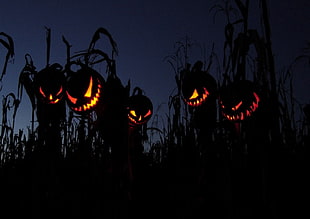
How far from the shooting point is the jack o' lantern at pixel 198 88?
9.63ft

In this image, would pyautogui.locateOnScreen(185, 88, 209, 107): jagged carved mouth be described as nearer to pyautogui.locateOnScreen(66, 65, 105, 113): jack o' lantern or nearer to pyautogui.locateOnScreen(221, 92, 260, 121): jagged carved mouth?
pyautogui.locateOnScreen(221, 92, 260, 121): jagged carved mouth

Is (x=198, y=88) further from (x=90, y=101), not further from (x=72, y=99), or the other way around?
(x=72, y=99)

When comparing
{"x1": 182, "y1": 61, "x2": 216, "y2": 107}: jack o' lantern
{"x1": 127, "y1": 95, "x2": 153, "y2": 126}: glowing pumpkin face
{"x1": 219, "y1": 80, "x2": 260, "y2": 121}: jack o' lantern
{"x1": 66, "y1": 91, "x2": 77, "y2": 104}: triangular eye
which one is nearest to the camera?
{"x1": 219, "y1": 80, "x2": 260, "y2": 121}: jack o' lantern

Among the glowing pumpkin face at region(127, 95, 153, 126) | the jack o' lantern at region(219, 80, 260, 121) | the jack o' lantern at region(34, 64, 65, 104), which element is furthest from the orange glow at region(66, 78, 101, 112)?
the jack o' lantern at region(219, 80, 260, 121)

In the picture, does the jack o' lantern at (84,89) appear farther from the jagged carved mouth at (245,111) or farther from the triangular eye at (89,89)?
the jagged carved mouth at (245,111)

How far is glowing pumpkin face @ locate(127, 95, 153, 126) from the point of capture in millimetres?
3607

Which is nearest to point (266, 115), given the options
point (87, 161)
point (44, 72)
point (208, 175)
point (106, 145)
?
point (208, 175)

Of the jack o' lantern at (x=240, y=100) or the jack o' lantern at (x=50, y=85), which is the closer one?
the jack o' lantern at (x=240, y=100)

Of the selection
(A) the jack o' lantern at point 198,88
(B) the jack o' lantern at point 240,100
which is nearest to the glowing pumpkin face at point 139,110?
(A) the jack o' lantern at point 198,88

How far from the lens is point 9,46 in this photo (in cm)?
261

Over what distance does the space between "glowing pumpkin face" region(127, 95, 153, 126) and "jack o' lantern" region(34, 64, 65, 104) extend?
846mm

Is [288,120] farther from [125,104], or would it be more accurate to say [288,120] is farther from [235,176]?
[125,104]

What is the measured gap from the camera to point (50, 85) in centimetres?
291

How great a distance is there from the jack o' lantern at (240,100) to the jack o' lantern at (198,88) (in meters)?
0.31
